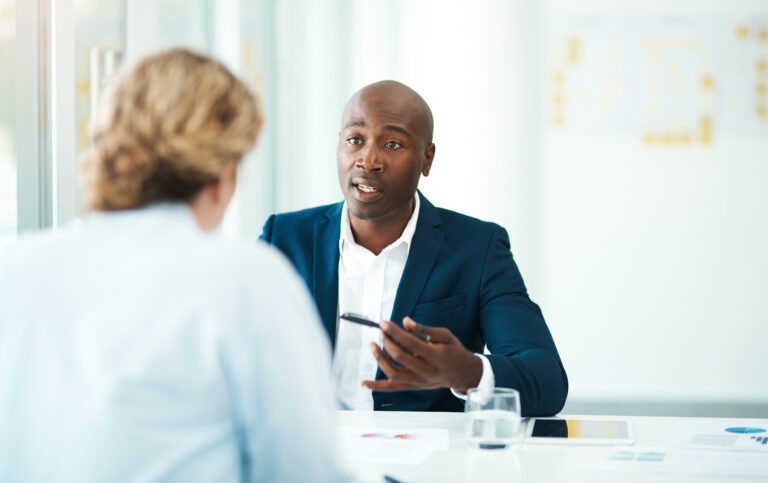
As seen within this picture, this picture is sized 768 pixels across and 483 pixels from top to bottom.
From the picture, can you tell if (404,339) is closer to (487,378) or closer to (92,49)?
(487,378)

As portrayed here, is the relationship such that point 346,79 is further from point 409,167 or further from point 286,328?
point 286,328

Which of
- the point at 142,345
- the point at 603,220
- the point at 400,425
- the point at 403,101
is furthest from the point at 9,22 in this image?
the point at 603,220

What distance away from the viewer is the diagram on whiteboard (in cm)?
511

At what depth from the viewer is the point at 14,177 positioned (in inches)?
108

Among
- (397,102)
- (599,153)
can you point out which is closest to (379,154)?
(397,102)

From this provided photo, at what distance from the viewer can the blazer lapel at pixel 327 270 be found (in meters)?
2.26

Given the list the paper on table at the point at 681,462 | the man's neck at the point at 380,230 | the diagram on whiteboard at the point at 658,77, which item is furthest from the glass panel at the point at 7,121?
the diagram on whiteboard at the point at 658,77

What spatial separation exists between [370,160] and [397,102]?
196mm

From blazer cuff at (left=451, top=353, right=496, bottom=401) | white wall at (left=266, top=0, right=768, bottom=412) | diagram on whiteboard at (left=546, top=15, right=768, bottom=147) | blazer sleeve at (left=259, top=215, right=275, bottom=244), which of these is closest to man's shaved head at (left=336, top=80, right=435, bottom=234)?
blazer sleeve at (left=259, top=215, right=275, bottom=244)

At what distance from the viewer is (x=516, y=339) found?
214cm

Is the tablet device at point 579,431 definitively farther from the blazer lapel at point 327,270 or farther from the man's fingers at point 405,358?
the blazer lapel at point 327,270

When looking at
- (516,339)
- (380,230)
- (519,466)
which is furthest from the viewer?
(380,230)

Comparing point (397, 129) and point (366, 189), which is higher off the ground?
point (397, 129)

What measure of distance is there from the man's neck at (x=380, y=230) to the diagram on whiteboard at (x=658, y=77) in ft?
9.90
